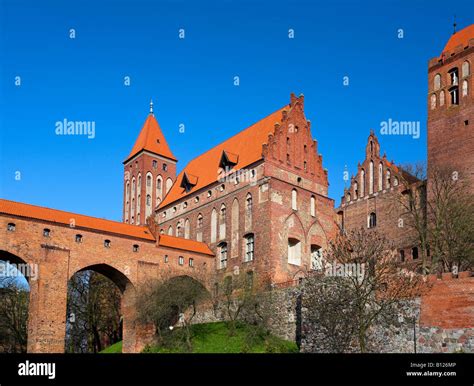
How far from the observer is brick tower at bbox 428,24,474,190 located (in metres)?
38.4

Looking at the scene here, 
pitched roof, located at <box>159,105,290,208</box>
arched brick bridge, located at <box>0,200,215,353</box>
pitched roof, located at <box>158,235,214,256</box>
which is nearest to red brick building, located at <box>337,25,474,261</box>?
pitched roof, located at <box>159,105,290,208</box>

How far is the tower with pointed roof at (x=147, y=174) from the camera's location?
52.0 m

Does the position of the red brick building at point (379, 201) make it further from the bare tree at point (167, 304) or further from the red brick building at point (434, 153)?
the bare tree at point (167, 304)

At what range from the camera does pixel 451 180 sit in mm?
37938

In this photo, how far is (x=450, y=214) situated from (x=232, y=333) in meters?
14.0

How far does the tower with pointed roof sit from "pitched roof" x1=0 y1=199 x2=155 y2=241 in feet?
42.7

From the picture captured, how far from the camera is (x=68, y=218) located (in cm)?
3466

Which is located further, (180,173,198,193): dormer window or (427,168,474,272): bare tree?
(180,173,198,193): dormer window

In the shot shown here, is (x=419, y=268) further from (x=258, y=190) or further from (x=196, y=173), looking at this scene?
(x=196, y=173)

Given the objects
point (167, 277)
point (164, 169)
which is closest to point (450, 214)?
point (167, 277)

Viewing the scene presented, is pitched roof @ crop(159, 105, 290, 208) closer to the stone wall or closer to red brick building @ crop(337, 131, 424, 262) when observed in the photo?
red brick building @ crop(337, 131, 424, 262)

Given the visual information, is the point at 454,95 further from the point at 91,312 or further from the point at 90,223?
the point at 91,312

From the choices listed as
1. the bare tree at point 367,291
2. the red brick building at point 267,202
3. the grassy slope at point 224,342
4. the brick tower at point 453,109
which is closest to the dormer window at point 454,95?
the brick tower at point 453,109

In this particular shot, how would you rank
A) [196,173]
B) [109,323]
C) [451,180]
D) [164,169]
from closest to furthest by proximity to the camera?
[451,180]
[109,323]
[196,173]
[164,169]
